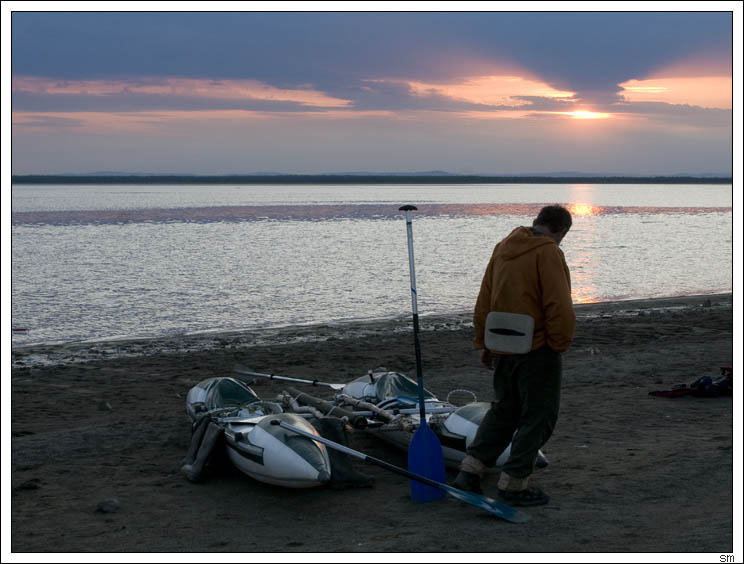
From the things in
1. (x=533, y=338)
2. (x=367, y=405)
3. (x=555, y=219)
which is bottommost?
(x=367, y=405)

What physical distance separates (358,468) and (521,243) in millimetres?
2711

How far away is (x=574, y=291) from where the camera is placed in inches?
914

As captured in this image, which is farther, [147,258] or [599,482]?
[147,258]

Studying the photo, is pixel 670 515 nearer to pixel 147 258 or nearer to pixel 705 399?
pixel 705 399

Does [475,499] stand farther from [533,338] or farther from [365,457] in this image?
[533,338]

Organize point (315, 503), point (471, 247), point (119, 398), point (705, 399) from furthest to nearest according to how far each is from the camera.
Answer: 1. point (471, 247)
2. point (119, 398)
3. point (705, 399)
4. point (315, 503)

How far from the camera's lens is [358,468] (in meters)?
7.27

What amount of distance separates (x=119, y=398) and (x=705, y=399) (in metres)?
7.14

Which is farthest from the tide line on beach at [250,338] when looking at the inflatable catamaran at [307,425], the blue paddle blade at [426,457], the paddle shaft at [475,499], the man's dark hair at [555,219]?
the man's dark hair at [555,219]

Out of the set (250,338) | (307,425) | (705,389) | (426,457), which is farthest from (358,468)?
(250,338)

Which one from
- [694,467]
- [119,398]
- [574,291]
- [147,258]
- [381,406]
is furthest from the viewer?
[147,258]

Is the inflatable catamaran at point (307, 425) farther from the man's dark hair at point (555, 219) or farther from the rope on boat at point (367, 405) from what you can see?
the man's dark hair at point (555, 219)

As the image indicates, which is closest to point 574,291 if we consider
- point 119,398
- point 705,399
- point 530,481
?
point 705,399

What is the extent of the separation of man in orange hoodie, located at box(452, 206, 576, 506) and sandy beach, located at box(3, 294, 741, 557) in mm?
382
